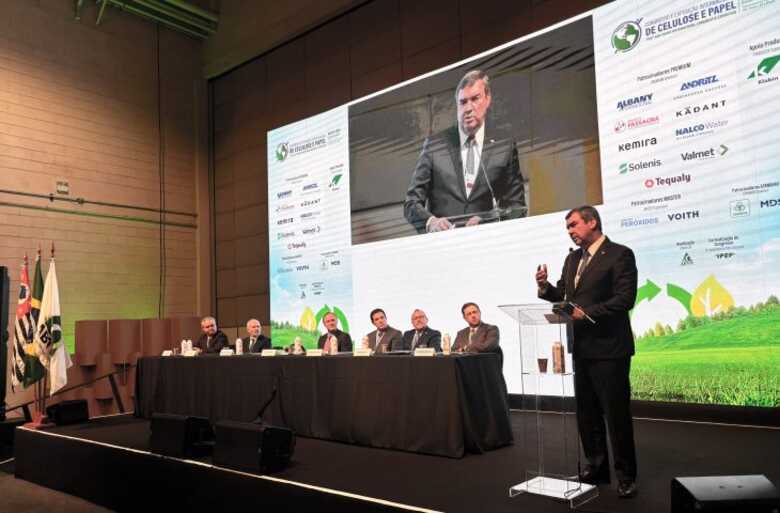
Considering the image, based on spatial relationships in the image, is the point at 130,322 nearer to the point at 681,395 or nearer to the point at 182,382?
the point at 182,382

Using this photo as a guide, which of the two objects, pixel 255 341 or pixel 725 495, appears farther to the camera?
pixel 255 341

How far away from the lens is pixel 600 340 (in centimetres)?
267

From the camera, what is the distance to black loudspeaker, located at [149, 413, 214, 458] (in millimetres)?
3693

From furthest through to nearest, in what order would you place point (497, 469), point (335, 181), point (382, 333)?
point (335, 181) < point (382, 333) < point (497, 469)

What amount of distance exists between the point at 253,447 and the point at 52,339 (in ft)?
11.5

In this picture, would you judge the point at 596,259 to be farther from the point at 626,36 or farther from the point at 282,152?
the point at 282,152

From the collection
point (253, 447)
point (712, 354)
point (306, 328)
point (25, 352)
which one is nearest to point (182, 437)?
point (253, 447)

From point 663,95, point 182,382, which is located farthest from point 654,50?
point 182,382

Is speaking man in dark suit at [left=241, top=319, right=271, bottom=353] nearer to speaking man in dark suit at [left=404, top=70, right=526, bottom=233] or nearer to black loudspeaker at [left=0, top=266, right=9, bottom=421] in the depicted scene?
speaking man in dark suit at [left=404, top=70, right=526, bottom=233]

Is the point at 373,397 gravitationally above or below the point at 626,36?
below

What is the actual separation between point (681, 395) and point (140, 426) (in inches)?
167

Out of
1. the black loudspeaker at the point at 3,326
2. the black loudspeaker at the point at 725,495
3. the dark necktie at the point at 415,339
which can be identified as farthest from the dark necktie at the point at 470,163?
the black loudspeaker at the point at 3,326

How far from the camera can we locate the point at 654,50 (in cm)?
478

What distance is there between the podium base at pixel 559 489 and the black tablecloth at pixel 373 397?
2.43 feet
